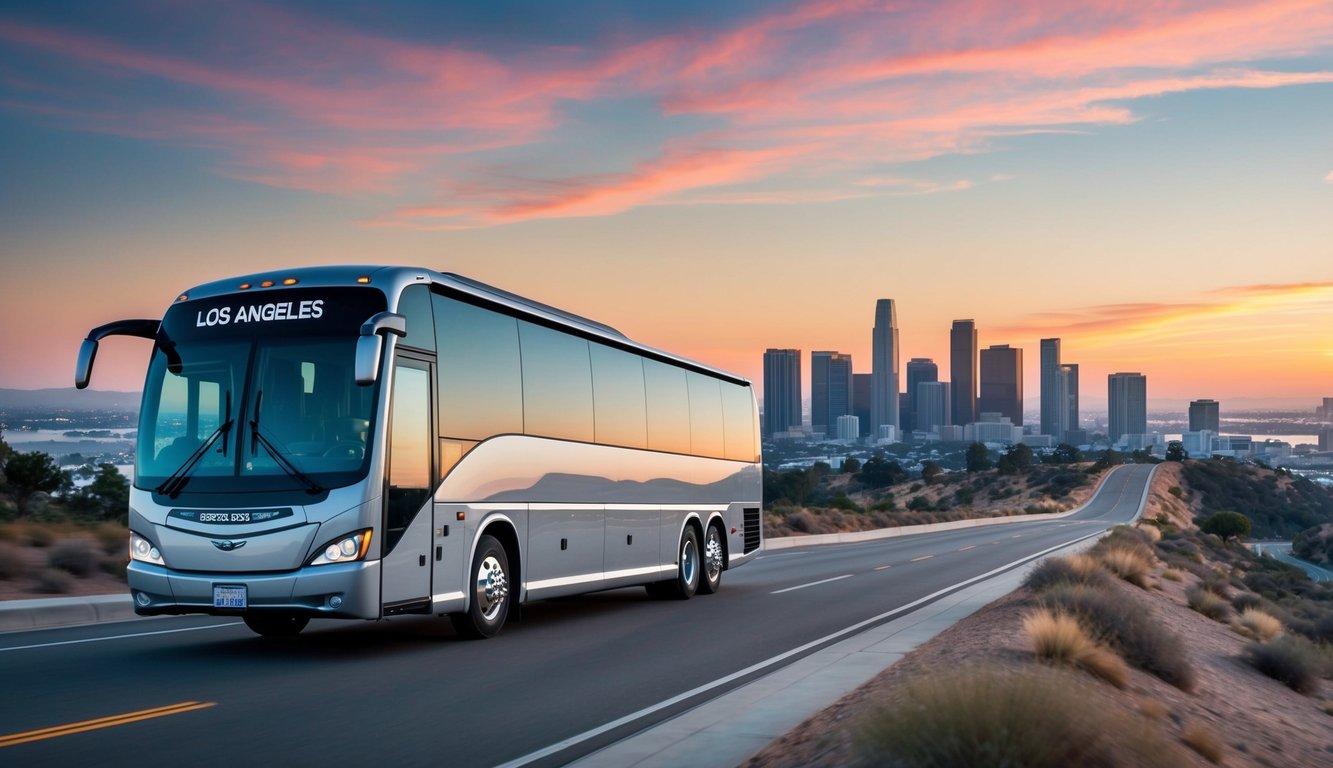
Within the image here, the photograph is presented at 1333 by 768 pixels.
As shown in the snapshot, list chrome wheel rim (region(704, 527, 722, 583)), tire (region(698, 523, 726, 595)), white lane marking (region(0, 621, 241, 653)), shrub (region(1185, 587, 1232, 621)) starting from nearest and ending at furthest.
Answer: white lane marking (region(0, 621, 241, 653)), tire (region(698, 523, 726, 595)), chrome wheel rim (region(704, 527, 722, 583)), shrub (region(1185, 587, 1232, 621))

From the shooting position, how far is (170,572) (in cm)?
1110

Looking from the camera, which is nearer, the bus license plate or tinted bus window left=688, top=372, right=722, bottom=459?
the bus license plate

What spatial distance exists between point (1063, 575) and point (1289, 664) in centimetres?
380

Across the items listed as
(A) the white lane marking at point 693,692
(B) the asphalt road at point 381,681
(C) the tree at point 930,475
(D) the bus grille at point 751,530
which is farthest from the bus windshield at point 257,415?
(C) the tree at point 930,475

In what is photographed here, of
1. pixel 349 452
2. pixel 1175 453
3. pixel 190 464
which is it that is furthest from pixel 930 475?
pixel 190 464

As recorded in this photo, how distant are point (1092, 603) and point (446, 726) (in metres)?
8.23

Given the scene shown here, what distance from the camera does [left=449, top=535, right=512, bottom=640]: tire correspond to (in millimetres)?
12656

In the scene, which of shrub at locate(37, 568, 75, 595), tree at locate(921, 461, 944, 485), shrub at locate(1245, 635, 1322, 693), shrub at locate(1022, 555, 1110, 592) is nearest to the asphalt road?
shrub at locate(37, 568, 75, 595)

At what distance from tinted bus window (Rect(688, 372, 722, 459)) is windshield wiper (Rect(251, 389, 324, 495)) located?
9050mm

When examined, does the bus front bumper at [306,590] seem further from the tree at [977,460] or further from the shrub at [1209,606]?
the tree at [977,460]

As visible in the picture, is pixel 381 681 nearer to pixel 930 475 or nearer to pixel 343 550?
pixel 343 550

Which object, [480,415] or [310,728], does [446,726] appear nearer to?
[310,728]

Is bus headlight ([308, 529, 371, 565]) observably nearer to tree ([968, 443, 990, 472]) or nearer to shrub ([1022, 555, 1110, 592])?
shrub ([1022, 555, 1110, 592])

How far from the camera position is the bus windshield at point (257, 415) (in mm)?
11055
